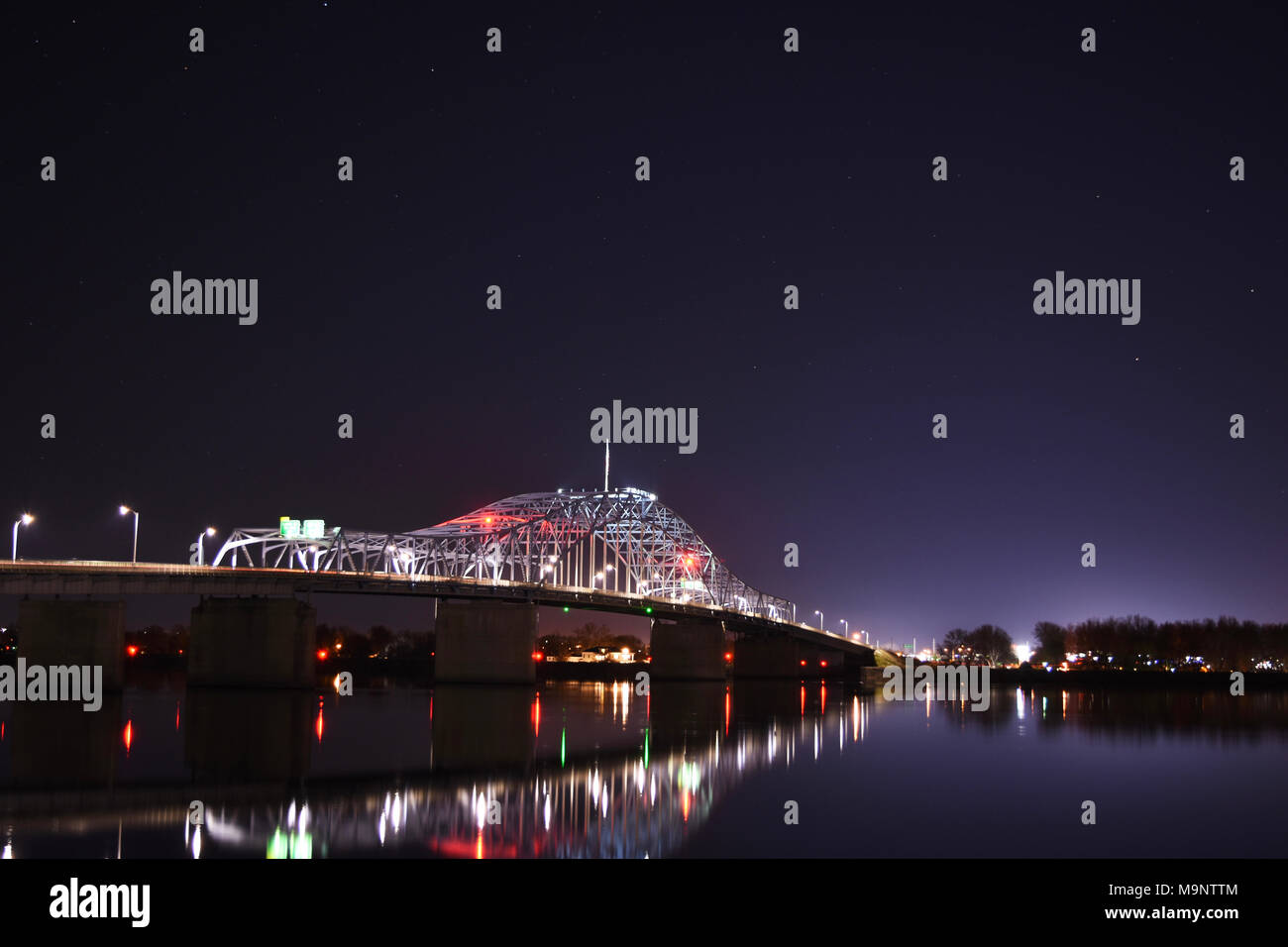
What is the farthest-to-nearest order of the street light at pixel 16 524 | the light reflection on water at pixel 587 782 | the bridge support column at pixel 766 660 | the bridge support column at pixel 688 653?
the bridge support column at pixel 766 660 < the bridge support column at pixel 688 653 < the street light at pixel 16 524 < the light reflection on water at pixel 587 782

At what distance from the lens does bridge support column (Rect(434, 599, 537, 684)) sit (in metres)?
85.9

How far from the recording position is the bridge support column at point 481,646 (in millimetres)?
85938

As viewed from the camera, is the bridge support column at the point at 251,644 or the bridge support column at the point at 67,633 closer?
the bridge support column at the point at 67,633

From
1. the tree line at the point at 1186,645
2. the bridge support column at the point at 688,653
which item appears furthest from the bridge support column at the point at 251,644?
the tree line at the point at 1186,645

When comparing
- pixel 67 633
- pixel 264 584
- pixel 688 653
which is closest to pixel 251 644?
pixel 264 584

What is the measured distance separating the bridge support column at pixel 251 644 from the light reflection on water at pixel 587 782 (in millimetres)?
9256

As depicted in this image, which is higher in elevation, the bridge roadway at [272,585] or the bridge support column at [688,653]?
the bridge roadway at [272,585]

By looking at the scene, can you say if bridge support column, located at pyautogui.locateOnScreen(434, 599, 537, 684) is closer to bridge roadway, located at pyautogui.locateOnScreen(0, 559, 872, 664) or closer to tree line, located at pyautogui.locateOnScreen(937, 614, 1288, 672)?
bridge roadway, located at pyautogui.locateOnScreen(0, 559, 872, 664)

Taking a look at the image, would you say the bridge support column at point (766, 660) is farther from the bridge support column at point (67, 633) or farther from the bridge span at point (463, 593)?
the bridge support column at point (67, 633)

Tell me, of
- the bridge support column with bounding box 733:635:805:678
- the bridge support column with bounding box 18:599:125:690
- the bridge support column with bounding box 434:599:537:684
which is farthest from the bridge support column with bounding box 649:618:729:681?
the bridge support column with bounding box 18:599:125:690

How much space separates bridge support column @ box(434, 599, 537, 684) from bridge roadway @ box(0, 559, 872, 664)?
98.7 inches
